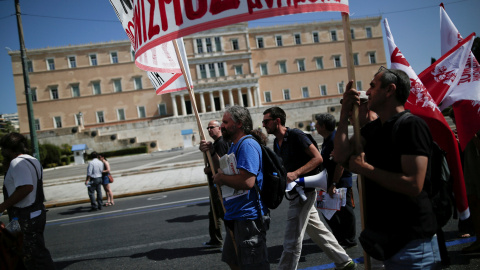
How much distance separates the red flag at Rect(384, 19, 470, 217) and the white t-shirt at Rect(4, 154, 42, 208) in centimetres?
336

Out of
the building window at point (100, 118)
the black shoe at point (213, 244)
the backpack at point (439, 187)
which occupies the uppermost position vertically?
the building window at point (100, 118)

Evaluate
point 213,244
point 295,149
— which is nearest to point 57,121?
point 213,244

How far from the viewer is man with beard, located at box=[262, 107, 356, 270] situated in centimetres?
305

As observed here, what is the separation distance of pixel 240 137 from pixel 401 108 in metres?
1.18

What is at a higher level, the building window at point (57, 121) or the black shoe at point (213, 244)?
the building window at point (57, 121)

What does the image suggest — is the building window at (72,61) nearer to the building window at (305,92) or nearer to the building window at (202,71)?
the building window at (202,71)

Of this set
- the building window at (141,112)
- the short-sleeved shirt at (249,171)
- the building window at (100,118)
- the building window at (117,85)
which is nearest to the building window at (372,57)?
the building window at (141,112)

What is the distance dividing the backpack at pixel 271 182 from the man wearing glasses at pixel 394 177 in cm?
74

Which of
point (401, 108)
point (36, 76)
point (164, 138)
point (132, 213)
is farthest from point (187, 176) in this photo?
point (36, 76)

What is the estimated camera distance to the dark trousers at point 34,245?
9.96 ft

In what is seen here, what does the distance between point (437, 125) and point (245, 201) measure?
160 centimetres

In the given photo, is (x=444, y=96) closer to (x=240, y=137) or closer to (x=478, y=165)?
(x=478, y=165)

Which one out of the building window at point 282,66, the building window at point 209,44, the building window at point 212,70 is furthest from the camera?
the building window at point 282,66

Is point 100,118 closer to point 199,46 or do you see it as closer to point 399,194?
point 199,46
